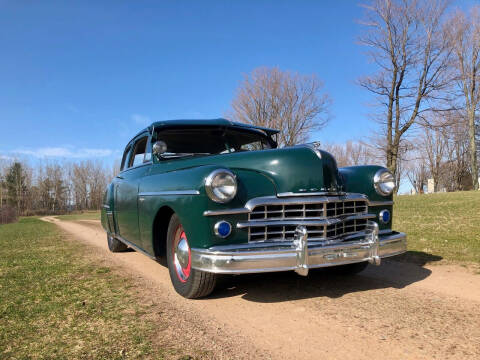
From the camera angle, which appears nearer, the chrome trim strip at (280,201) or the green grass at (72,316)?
the green grass at (72,316)

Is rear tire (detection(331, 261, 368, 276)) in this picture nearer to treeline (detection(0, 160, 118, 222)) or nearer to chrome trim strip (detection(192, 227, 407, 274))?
chrome trim strip (detection(192, 227, 407, 274))

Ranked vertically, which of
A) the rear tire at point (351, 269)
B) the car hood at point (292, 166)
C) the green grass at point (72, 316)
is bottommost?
the green grass at point (72, 316)

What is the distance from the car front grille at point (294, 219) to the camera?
2.78 metres

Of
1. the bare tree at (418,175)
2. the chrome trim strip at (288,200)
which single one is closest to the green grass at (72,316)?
the chrome trim strip at (288,200)

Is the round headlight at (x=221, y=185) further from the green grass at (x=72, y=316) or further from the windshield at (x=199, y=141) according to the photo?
the windshield at (x=199, y=141)

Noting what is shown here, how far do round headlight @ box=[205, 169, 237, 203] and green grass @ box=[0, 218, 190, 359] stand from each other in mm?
1055

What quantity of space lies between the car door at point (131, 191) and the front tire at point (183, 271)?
34.8 inches

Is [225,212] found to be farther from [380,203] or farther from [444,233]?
[444,233]

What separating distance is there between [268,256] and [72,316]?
1.64 metres

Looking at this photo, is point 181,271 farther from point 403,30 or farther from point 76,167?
point 76,167

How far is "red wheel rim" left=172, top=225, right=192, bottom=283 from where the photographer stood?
10.0 ft

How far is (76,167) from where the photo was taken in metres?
62.5

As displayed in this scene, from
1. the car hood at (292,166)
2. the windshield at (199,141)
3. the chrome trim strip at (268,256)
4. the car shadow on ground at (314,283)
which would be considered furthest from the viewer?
the windshield at (199,141)

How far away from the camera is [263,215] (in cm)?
281
